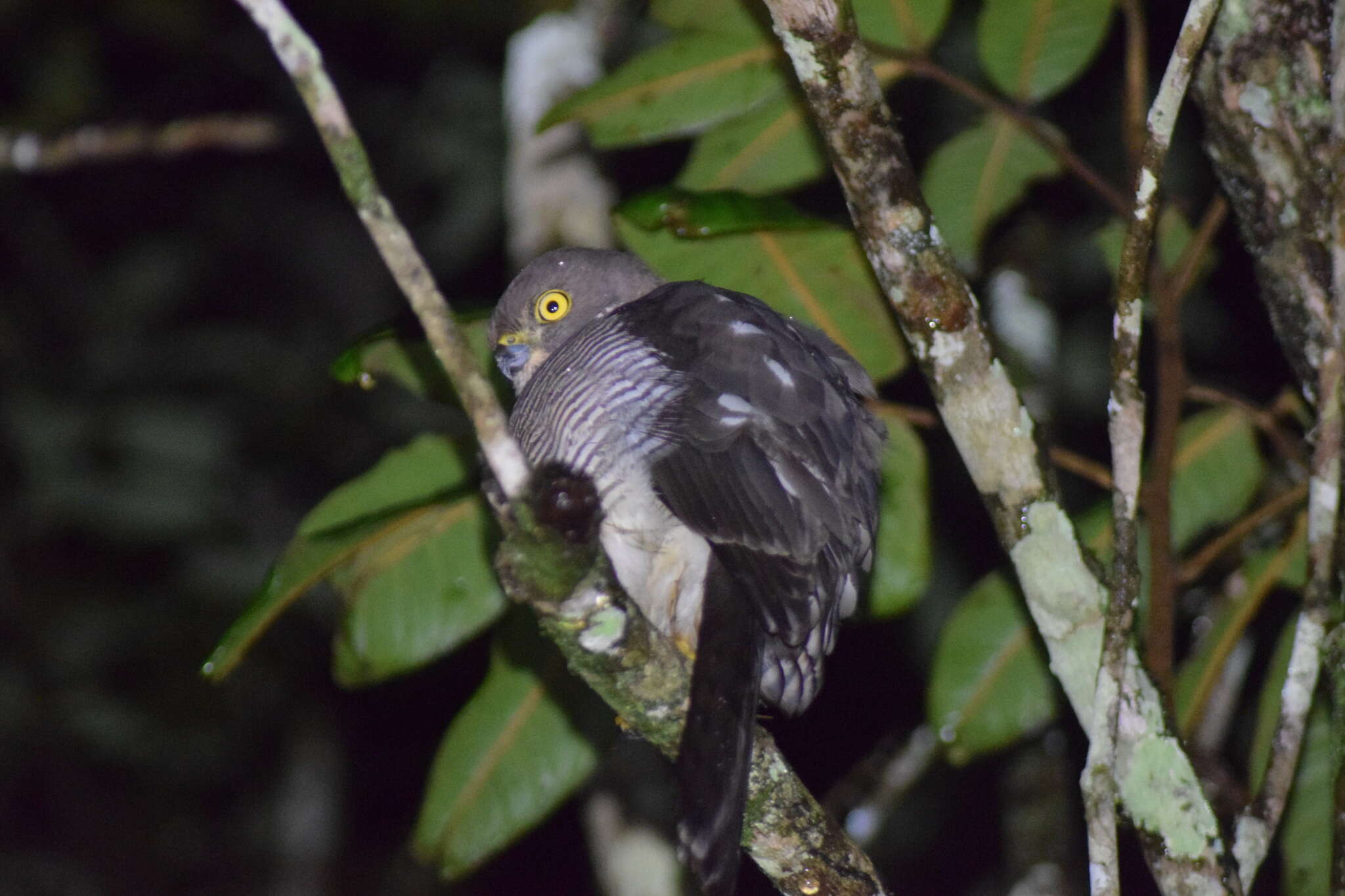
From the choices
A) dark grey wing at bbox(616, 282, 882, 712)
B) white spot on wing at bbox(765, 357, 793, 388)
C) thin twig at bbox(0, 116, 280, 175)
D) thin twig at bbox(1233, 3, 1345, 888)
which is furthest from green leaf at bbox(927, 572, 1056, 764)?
thin twig at bbox(0, 116, 280, 175)

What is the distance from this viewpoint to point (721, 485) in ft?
7.86

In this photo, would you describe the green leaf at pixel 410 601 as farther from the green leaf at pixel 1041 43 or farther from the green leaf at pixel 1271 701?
the green leaf at pixel 1271 701

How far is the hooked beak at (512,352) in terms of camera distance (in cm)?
338

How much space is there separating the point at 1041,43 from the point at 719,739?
207cm

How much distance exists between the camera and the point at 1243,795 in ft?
11.2

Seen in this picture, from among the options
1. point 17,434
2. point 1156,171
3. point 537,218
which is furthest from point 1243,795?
point 17,434

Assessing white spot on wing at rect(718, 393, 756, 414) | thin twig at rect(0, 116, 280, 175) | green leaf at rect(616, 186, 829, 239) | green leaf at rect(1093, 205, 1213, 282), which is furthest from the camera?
thin twig at rect(0, 116, 280, 175)

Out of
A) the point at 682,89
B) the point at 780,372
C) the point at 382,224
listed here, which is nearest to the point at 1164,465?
the point at 780,372

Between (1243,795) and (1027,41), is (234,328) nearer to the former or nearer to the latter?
(1027,41)

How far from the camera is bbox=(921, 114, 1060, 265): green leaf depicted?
136 inches

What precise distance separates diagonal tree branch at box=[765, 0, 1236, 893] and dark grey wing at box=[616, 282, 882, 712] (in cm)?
26

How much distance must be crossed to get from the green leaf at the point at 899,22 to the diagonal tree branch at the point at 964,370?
2.56 feet

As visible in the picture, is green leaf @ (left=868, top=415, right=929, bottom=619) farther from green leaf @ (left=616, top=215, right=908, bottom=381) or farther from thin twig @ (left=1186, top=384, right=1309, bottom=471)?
thin twig @ (left=1186, top=384, right=1309, bottom=471)

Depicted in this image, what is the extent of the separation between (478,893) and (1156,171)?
618 centimetres
